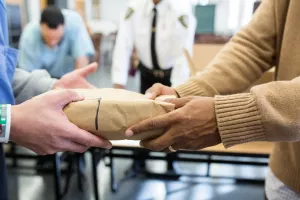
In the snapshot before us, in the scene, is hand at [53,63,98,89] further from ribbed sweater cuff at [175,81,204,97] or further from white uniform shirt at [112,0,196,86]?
white uniform shirt at [112,0,196,86]

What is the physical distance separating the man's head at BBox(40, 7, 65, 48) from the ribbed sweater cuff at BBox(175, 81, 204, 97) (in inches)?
66.4

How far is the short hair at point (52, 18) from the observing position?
226 cm

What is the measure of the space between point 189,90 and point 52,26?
1.71 metres

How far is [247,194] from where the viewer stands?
227 cm

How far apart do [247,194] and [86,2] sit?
7647 mm

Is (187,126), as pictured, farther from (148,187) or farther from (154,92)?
(148,187)

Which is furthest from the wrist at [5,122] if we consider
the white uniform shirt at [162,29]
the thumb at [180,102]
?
the white uniform shirt at [162,29]

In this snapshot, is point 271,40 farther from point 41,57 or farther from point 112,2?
point 112,2

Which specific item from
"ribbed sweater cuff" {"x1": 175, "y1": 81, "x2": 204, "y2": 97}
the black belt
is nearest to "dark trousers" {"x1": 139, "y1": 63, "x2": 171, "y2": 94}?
the black belt

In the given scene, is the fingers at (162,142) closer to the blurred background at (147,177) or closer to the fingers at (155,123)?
the fingers at (155,123)

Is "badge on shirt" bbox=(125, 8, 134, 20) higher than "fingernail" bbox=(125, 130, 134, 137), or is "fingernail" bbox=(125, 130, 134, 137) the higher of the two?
"badge on shirt" bbox=(125, 8, 134, 20)

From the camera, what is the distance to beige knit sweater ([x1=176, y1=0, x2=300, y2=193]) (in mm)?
590

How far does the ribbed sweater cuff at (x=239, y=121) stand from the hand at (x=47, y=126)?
0.28 metres

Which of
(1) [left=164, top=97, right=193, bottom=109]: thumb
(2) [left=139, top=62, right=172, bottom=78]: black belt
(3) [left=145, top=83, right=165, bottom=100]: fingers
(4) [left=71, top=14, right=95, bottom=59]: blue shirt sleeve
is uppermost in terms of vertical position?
(1) [left=164, top=97, right=193, bottom=109]: thumb
